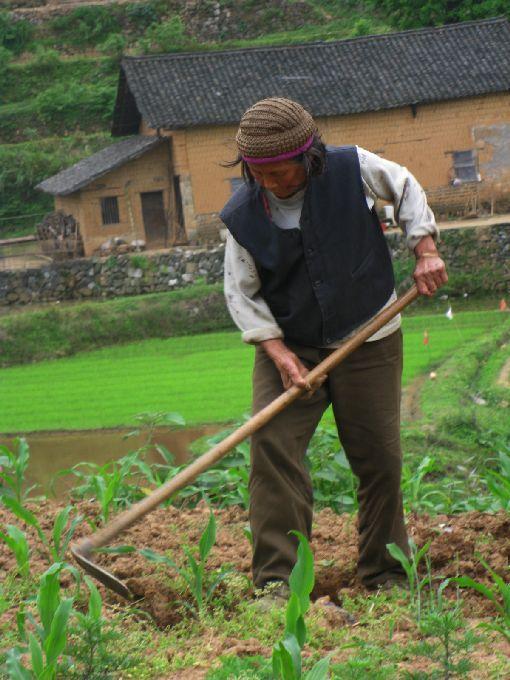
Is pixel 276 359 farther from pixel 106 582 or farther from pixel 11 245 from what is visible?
pixel 11 245

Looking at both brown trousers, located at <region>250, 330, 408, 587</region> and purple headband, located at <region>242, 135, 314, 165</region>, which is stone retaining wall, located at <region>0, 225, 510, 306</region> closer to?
brown trousers, located at <region>250, 330, 408, 587</region>

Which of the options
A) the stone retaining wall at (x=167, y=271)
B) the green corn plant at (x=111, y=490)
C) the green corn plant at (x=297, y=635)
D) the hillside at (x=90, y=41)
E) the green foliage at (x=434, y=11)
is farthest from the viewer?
the hillside at (x=90, y=41)

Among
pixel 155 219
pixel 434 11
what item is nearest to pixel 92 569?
pixel 155 219

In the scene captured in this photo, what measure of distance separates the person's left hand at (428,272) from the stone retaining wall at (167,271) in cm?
1658

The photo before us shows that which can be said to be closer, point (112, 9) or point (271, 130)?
point (271, 130)

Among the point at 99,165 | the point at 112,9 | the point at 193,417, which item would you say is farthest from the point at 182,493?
the point at 112,9

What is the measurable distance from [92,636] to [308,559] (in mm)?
560

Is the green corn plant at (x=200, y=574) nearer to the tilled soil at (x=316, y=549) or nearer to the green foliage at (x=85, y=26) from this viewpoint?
the tilled soil at (x=316, y=549)

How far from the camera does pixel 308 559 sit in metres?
2.85

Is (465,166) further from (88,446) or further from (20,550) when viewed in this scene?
(20,550)

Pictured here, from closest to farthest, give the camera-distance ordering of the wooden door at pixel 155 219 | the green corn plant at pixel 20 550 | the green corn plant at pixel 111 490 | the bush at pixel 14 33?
1. the green corn plant at pixel 20 550
2. the green corn plant at pixel 111 490
3. the wooden door at pixel 155 219
4. the bush at pixel 14 33

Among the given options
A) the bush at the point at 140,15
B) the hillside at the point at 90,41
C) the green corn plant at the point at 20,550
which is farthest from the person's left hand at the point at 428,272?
the bush at the point at 140,15

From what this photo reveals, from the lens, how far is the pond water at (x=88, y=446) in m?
10.5

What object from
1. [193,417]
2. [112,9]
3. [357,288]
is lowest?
[193,417]
